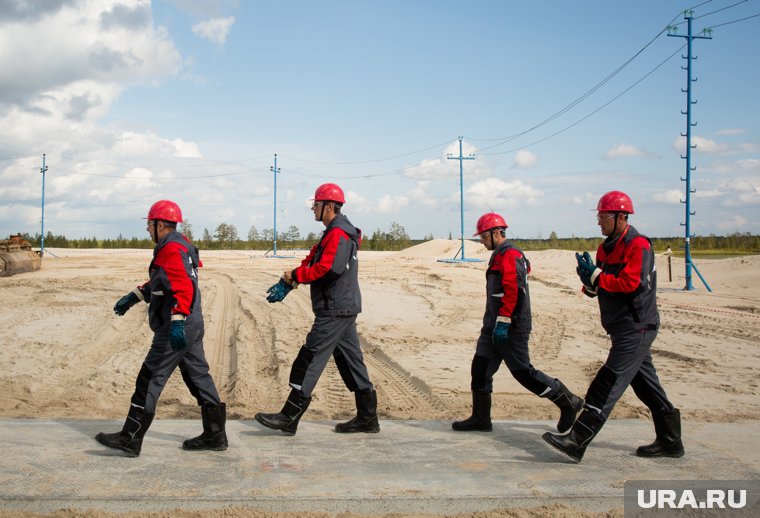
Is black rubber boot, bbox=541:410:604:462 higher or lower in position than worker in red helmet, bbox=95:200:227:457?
lower

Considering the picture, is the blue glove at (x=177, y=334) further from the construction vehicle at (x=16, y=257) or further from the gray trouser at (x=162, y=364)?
the construction vehicle at (x=16, y=257)

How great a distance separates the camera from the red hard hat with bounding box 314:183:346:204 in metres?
5.93

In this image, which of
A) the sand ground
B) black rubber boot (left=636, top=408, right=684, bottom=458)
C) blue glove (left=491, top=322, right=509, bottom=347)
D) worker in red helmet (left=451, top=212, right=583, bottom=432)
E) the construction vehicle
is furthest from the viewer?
the construction vehicle

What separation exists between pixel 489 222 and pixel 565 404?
5.86ft

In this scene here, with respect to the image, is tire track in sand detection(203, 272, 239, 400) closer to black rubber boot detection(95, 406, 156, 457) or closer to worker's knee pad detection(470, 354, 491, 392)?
black rubber boot detection(95, 406, 156, 457)

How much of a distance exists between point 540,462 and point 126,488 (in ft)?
10.3

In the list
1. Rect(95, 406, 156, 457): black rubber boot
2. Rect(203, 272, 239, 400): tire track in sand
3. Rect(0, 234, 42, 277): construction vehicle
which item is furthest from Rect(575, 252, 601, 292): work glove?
Rect(0, 234, 42, 277): construction vehicle

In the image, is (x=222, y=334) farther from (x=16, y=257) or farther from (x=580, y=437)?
(x=16, y=257)

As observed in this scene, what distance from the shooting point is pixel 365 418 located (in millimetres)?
5953

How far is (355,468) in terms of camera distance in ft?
16.3

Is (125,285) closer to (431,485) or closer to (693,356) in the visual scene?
(693,356)

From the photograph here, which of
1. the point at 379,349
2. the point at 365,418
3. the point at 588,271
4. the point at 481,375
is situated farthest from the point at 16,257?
the point at 588,271

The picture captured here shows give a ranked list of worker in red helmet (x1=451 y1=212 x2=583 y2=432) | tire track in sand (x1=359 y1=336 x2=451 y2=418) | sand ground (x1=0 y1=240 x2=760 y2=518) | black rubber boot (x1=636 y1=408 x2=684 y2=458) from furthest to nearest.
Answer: sand ground (x1=0 y1=240 x2=760 y2=518) → tire track in sand (x1=359 y1=336 x2=451 y2=418) → worker in red helmet (x1=451 y1=212 x2=583 y2=432) → black rubber boot (x1=636 y1=408 x2=684 y2=458)

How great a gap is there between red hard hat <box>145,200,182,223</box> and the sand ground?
7.69 ft
